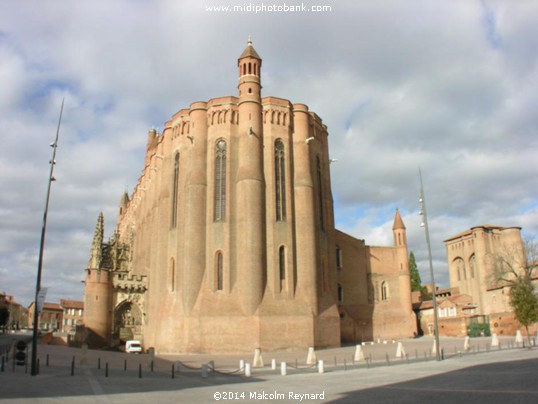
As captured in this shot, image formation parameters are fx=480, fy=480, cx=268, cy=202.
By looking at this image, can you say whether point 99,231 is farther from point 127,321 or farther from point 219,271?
point 219,271

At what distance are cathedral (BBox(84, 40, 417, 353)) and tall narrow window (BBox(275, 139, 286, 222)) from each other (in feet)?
0.28

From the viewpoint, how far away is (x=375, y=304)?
4975 cm

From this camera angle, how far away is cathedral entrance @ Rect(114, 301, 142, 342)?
4488 centimetres

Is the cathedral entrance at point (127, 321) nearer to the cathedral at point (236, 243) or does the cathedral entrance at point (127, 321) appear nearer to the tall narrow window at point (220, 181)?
the cathedral at point (236, 243)

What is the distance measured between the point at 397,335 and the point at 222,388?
37562 mm

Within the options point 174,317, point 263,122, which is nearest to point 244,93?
point 263,122

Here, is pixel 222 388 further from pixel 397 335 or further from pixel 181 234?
pixel 397 335

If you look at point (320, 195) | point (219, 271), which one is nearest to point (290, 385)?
point (219, 271)

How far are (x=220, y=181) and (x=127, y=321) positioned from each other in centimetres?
1763

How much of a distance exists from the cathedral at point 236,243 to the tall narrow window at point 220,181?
8 cm

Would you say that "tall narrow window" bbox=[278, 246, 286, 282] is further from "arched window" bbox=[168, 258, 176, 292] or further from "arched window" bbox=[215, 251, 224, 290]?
"arched window" bbox=[168, 258, 176, 292]

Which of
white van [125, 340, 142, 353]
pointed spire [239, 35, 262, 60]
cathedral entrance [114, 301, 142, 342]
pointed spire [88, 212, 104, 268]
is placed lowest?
white van [125, 340, 142, 353]

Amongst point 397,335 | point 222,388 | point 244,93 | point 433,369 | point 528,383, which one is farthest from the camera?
point 397,335

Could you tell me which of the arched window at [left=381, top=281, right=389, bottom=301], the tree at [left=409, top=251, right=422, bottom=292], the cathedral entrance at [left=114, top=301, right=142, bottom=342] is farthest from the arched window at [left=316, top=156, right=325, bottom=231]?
the tree at [left=409, top=251, right=422, bottom=292]
